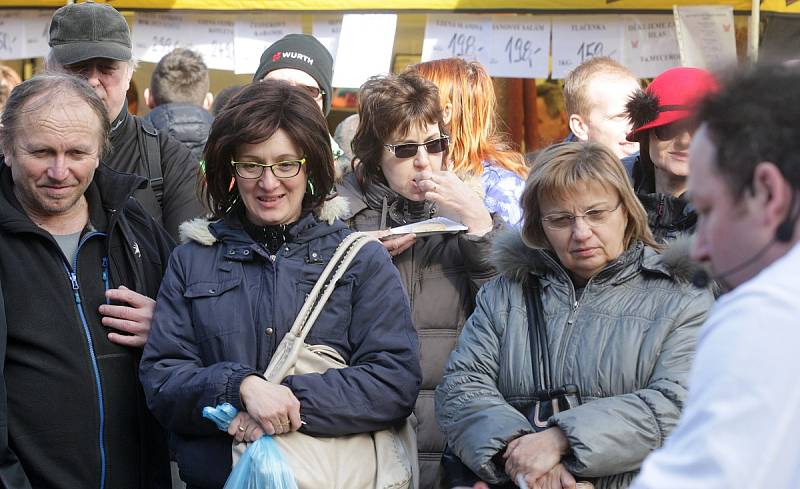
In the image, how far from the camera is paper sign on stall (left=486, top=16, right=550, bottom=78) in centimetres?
655

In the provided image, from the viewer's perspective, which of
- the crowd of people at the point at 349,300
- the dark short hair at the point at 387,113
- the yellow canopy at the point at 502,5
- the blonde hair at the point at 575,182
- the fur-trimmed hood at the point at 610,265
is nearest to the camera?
the crowd of people at the point at 349,300

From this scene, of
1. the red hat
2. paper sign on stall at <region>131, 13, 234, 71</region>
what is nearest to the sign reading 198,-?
paper sign on stall at <region>131, 13, 234, 71</region>

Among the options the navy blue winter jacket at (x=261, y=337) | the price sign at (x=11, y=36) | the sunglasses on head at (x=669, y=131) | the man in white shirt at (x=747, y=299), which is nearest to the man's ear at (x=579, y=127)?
the sunglasses on head at (x=669, y=131)

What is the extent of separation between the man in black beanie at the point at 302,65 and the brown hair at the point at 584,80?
1139mm

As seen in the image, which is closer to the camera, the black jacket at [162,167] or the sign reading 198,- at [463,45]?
the black jacket at [162,167]

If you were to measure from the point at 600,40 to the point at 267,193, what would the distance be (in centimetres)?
402

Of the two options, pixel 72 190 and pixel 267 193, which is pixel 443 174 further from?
pixel 72 190

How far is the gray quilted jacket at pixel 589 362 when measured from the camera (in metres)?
2.65

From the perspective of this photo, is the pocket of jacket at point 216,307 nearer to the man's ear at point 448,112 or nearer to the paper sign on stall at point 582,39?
the man's ear at point 448,112

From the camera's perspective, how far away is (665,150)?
3494 mm

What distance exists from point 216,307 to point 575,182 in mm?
1075

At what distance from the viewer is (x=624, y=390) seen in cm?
276

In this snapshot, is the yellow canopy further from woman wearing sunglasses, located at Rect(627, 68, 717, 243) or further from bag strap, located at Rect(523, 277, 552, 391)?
bag strap, located at Rect(523, 277, 552, 391)

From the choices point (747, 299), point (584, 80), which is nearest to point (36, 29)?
point (584, 80)
